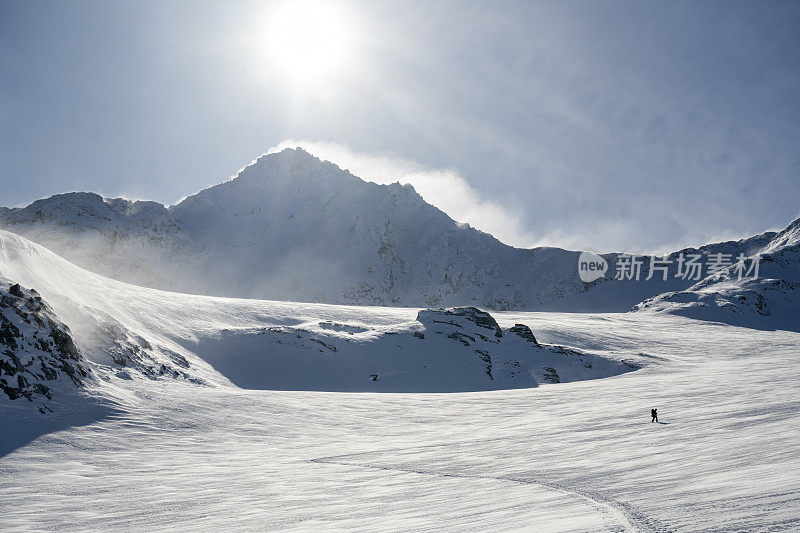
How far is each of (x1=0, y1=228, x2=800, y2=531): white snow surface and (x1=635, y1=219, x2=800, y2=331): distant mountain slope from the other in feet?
251

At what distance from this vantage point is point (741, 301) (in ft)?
360

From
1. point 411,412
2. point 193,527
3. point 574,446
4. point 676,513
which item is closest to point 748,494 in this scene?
point 676,513

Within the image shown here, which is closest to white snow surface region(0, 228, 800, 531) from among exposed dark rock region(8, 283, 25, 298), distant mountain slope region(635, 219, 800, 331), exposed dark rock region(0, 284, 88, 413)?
exposed dark rock region(0, 284, 88, 413)

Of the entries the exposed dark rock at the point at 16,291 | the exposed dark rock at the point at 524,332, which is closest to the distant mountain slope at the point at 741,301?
the exposed dark rock at the point at 524,332

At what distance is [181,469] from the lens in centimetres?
1473

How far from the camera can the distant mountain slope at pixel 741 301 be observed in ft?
330

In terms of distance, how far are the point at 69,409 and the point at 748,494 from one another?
67.2ft

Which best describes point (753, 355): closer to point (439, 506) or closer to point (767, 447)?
point (767, 447)

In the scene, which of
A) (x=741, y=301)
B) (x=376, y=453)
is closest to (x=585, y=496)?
(x=376, y=453)

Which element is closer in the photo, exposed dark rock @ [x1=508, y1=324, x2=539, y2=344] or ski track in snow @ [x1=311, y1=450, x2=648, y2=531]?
ski track in snow @ [x1=311, y1=450, x2=648, y2=531]

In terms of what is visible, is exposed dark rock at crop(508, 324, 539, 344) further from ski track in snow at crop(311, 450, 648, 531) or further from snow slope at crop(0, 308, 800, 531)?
ski track in snow at crop(311, 450, 648, 531)

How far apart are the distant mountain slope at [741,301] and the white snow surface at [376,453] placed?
251 feet

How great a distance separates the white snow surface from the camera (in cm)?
918

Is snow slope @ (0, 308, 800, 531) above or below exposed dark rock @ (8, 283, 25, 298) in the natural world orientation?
below
